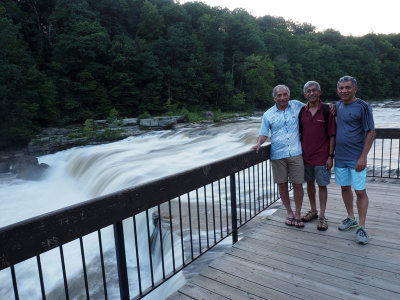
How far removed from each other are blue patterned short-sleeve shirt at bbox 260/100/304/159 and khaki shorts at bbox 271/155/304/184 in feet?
0.25

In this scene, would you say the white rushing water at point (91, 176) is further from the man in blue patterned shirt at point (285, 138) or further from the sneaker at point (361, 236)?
Answer: the sneaker at point (361, 236)

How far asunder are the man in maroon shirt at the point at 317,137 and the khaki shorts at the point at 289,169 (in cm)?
12

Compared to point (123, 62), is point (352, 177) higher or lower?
lower

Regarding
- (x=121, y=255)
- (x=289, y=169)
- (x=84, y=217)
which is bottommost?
(x=121, y=255)

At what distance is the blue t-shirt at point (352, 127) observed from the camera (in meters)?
3.28

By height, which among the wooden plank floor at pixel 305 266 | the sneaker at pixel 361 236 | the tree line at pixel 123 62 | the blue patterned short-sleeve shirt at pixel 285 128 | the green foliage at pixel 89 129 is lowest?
the green foliage at pixel 89 129

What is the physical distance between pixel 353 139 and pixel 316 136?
1.31 ft

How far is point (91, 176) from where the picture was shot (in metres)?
11.8

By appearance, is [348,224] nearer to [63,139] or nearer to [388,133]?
[388,133]

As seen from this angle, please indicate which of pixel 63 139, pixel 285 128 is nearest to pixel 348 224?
pixel 285 128

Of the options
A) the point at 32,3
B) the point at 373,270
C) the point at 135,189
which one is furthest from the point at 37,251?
the point at 32,3

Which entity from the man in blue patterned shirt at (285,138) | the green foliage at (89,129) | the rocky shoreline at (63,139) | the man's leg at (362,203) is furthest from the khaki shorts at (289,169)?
the green foliage at (89,129)

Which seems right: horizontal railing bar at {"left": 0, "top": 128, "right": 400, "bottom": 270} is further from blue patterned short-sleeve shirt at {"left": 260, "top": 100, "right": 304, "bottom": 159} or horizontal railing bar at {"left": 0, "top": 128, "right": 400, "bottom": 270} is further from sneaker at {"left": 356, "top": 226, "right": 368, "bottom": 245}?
sneaker at {"left": 356, "top": 226, "right": 368, "bottom": 245}

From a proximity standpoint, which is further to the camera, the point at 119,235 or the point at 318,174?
the point at 318,174
